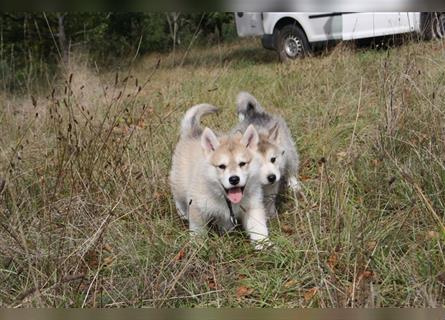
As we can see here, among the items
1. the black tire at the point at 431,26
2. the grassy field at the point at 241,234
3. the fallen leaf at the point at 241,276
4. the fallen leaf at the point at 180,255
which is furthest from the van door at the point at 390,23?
the fallen leaf at the point at 180,255

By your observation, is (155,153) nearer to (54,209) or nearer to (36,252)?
(54,209)

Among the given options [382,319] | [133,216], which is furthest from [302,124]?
[382,319]

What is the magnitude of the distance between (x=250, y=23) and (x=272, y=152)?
25.0 feet

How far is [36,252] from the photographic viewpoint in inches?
97.7

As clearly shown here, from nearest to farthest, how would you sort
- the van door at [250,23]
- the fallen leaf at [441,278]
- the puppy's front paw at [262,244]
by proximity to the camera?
the fallen leaf at [441,278]
the puppy's front paw at [262,244]
the van door at [250,23]

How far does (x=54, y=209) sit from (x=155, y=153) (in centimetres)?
131

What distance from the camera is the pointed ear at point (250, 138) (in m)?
3.39

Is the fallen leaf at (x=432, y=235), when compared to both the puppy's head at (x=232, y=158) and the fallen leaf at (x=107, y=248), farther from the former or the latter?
the fallen leaf at (x=107, y=248)

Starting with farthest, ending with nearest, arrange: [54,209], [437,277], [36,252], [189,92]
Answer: [189,92], [54,209], [36,252], [437,277]

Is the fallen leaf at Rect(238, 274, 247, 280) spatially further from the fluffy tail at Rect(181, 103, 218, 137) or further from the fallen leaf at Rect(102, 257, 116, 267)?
the fluffy tail at Rect(181, 103, 218, 137)

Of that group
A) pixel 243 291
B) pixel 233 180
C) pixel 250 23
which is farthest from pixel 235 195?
pixel 250 23

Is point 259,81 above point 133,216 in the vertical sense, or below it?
above

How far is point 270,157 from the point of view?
3.64m

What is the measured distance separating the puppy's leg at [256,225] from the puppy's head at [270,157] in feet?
1.00
